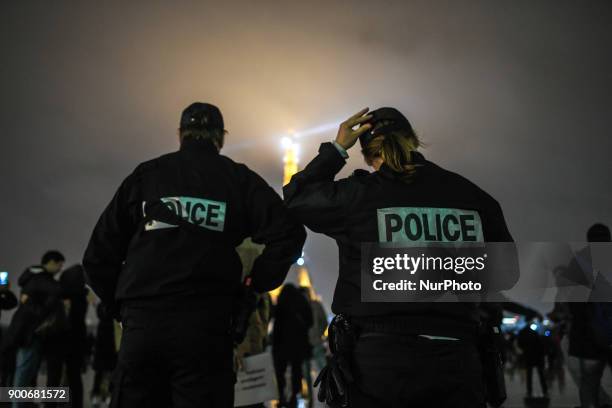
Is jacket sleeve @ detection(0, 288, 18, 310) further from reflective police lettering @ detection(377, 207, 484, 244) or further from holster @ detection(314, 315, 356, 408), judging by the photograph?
reflective police lettering @ detection(377, 207, 484, 244)

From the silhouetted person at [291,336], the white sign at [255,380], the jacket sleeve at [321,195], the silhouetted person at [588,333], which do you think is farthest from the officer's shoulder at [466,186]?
the silhouetted person at [291,336]

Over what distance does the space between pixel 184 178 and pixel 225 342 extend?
86 cm

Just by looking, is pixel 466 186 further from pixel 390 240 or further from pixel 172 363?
pixel 172 363

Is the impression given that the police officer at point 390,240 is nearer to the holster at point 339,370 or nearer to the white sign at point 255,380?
the holster at point 339,370

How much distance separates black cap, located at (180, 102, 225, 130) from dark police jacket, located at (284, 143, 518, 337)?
87cm

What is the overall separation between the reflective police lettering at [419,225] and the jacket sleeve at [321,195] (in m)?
0.18

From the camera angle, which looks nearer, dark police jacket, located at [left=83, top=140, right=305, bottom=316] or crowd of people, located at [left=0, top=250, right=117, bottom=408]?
dark police jacket, located at [left=83, top=140, right=305, bottom=316]

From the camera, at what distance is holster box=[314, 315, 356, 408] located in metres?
2.21

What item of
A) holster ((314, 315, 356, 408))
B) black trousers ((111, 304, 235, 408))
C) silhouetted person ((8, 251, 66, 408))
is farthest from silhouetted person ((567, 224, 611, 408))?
silhouetted person ((8, 251, 66, 408))

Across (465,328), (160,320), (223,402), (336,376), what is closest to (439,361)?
(465,328)

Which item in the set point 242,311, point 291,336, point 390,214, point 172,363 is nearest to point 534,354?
point 291,336

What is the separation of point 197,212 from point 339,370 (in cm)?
108

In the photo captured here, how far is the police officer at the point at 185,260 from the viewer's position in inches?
101

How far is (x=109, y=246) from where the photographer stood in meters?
2.93
